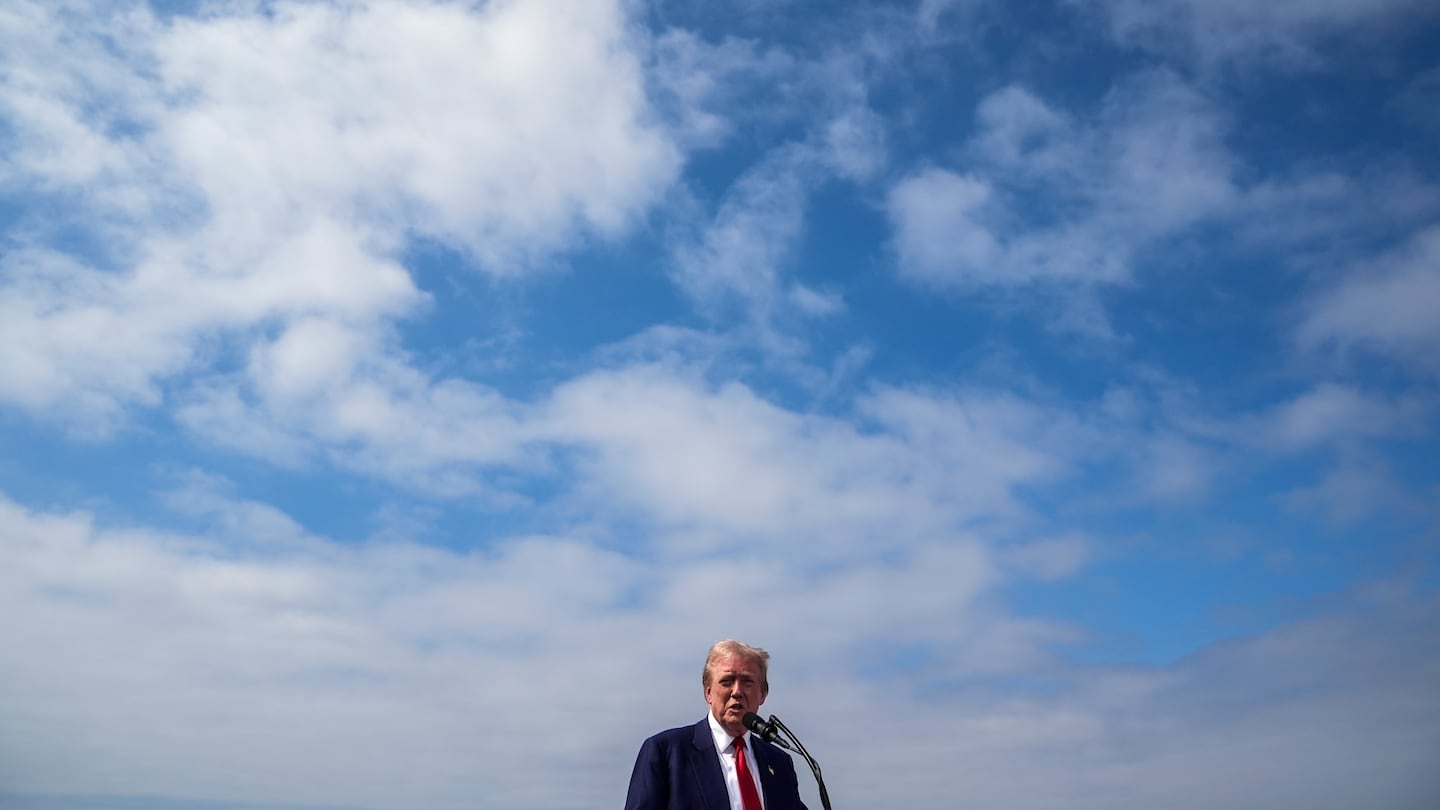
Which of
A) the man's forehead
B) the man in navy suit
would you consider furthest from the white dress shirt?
the man's forehead

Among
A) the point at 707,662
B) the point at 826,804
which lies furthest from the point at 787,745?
the point at 707,662

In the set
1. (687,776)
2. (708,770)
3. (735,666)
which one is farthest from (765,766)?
(735,666)

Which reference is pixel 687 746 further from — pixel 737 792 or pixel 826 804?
pixel 826 804

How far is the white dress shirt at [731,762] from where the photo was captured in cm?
786

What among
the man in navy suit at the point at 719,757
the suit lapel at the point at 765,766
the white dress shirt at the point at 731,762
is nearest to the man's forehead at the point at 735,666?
the man in navy suit at the point at 719,757

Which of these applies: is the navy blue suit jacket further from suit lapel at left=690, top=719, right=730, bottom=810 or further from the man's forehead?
the man's forehead

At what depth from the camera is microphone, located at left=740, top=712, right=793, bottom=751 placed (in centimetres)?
743

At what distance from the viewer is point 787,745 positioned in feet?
24.6

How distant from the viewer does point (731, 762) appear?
8.00m

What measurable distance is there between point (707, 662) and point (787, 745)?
3.38 feet

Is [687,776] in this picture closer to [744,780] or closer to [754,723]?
[744,780]

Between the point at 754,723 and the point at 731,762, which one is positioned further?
the point at 731,762

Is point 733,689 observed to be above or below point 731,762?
above

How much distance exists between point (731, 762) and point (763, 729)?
0.75 meters
